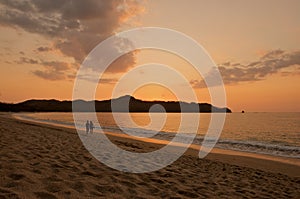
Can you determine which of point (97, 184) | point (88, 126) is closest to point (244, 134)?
point (88, 126)

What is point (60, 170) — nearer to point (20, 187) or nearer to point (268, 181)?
point (20, 187)

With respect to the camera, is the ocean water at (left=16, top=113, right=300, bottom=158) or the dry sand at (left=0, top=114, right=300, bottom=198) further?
the ocean water at (left=16, top=113, right=300, bottom=158)

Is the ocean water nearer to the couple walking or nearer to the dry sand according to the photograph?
the couple walking

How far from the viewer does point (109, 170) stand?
801 centimetres

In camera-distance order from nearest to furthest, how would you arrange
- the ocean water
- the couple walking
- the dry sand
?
the dry sand < the ocean water < the couple walking

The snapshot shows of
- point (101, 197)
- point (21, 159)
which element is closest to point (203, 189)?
point (101, 197)

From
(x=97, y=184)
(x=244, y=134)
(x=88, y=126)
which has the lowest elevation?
(x=244, y=134)

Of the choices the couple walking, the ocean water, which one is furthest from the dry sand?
the couple walking

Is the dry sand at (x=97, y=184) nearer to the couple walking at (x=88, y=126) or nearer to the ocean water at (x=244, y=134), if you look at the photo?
the ocean water at (x=244, y=134)

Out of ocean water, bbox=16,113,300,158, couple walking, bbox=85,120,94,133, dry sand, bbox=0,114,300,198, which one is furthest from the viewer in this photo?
couple walking, bbox=85,120,94,133

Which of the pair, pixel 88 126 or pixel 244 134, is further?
pixel 244 134

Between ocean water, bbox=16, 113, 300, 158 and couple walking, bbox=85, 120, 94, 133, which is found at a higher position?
couple walking, bbox=85, 120, 94, 133

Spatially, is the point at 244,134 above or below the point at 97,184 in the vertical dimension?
below

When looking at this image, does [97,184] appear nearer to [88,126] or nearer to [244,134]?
[88,126]
